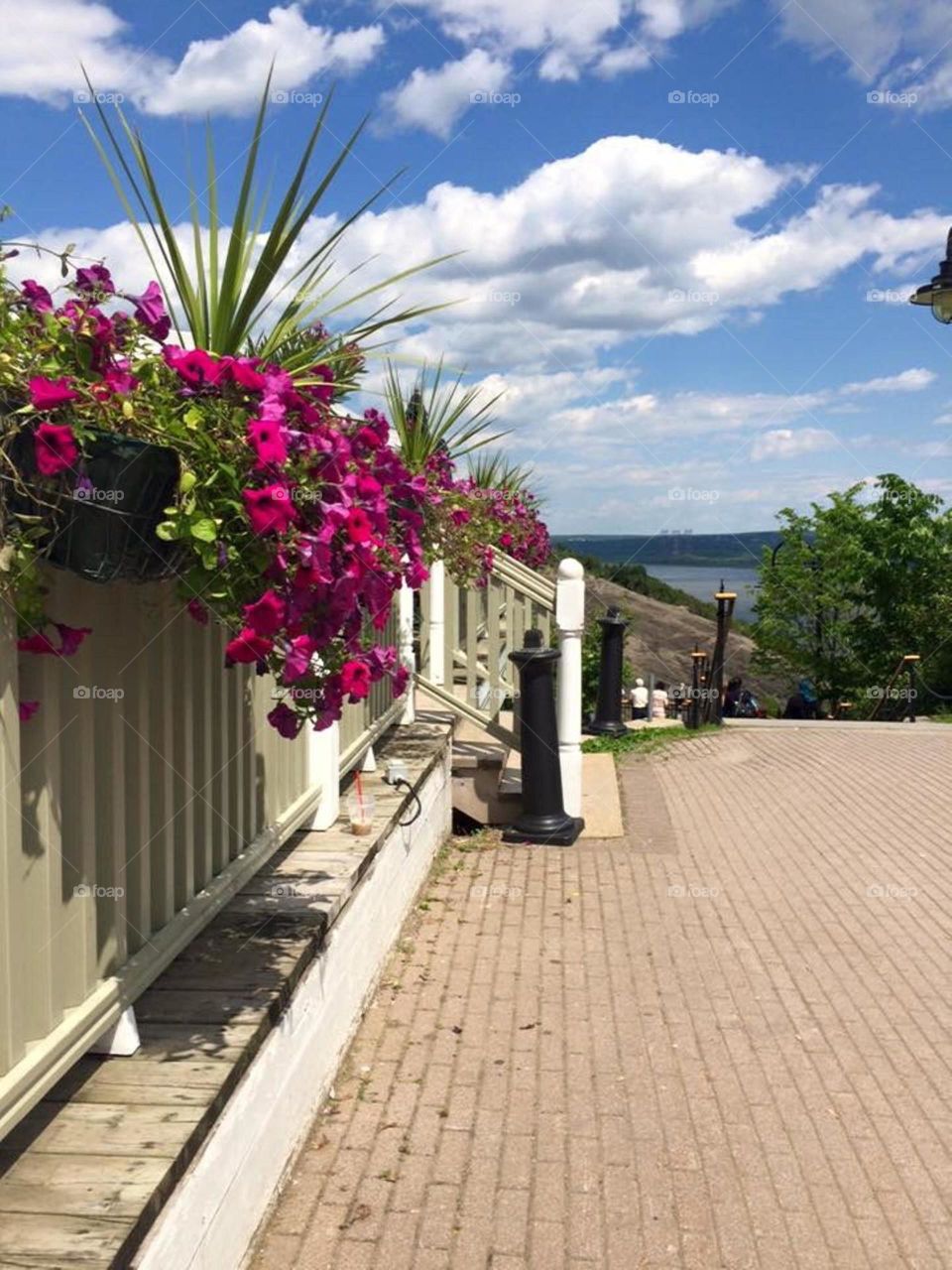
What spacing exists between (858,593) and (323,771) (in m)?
24.3

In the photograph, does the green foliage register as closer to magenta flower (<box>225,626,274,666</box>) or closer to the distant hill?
the distant hill

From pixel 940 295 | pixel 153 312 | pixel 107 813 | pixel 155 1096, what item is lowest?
pixel 155 1096

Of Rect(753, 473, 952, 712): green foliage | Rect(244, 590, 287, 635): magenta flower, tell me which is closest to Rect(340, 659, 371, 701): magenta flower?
Rect(244, 590, 287, 635): magenta flower

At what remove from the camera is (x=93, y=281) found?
2205 mm

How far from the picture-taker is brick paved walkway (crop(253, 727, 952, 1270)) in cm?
305

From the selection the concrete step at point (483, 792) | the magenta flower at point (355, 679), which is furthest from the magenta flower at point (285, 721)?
the concrete step at point (483, 792)

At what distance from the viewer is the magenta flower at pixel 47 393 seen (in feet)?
6.24

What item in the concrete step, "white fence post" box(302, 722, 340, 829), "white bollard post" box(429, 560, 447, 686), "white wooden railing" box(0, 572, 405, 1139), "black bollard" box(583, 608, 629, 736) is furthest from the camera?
"black bollard" box(583, 608, 629, 736)

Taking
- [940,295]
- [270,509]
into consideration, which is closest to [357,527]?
[270,509]

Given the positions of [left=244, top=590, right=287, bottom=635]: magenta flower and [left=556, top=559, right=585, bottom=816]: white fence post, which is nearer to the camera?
[left=244, top=590, right=287, bottom=635]: magenta flower

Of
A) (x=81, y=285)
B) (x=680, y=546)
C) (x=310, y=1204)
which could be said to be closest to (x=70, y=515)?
(x=81, y=285)

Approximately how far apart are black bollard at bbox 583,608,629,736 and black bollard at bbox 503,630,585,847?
4641 mm

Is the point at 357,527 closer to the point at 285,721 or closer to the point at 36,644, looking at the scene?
the point at 285,721

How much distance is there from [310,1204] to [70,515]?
6.92ft
